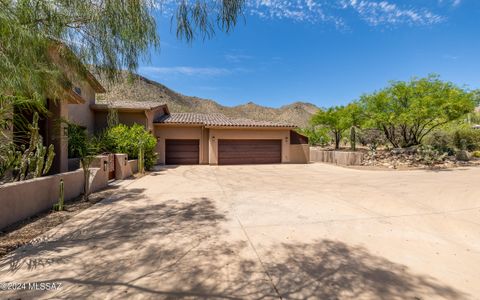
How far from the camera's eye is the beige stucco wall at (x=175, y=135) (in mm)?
16062

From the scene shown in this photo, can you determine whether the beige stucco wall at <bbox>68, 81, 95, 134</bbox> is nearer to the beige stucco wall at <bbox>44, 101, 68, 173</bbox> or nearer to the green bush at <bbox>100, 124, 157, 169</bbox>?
the green bush at <bbox>100, 124, 157, 169</bbox>

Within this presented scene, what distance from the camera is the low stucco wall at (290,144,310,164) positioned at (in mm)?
18156

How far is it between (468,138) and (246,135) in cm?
2102

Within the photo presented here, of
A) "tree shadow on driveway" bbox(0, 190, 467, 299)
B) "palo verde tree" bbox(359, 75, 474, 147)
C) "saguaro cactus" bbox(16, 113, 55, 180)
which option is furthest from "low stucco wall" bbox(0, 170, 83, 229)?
"palo verde tree" bbox(359, 75, 474, 147)

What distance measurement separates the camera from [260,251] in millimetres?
3447

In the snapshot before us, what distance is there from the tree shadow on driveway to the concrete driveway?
2cm

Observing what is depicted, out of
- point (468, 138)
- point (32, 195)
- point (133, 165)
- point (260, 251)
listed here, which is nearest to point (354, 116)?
point (468, 138)

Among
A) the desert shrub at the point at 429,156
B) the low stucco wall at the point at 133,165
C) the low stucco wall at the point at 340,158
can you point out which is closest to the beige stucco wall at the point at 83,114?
the low stucco wall at the point at 133,165

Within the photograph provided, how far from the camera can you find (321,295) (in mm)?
2441

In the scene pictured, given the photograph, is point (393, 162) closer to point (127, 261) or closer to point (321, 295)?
point (321, 295)

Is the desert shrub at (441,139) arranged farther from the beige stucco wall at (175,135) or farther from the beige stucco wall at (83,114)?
the beige stucco wall at (83,114)

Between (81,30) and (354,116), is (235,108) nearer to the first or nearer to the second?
(354,116)

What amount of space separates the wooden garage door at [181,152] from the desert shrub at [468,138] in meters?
24.0

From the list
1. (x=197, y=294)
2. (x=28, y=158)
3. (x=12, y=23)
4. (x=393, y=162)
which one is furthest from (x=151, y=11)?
(x=393, y=162)
